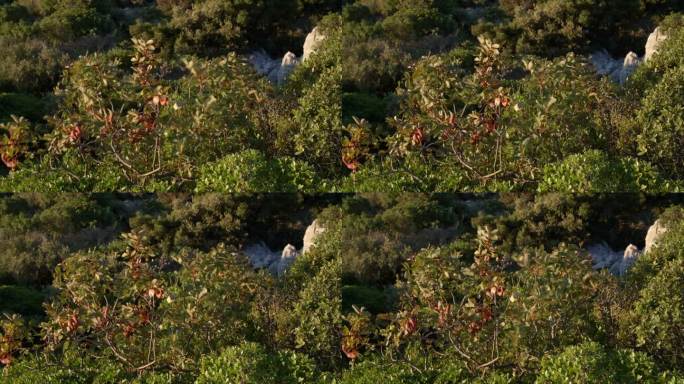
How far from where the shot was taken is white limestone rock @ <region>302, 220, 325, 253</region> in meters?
11.1

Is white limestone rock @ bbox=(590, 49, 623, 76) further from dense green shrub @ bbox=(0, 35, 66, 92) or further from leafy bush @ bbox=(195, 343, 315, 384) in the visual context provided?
dense green shrub @ bbox=(0, 35, 66, 92)

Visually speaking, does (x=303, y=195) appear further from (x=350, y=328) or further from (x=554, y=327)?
(x=554, y=327)

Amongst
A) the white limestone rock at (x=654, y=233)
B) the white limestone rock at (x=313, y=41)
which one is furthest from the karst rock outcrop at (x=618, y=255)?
the white limestone rock at (x=313, y=41)

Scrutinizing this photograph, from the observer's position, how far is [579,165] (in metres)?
11.6

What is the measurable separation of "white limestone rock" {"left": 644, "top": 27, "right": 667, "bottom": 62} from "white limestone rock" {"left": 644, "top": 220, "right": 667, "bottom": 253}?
2.75 meters

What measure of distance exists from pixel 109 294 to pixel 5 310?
4.14 feet

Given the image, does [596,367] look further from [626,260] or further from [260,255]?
[260,255]

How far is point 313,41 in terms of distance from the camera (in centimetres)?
1302

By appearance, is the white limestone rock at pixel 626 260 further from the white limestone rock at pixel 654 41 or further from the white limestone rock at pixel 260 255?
the white limestone rock at pixel 260 255

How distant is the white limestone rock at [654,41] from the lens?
42.8ft

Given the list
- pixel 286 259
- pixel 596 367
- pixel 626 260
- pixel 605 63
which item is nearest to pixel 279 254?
pixel 286 259

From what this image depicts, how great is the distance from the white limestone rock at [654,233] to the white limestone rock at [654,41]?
275 centimetres

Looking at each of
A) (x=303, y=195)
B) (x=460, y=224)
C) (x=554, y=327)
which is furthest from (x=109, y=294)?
(x=554, y=327)

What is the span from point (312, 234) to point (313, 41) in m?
3.04
